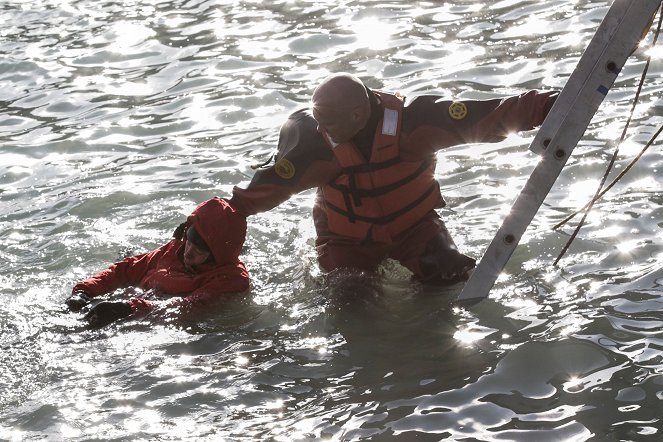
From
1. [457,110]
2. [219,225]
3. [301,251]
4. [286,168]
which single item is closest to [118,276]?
[219,225]

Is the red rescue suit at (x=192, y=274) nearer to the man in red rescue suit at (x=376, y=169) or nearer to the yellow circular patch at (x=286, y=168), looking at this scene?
the man in red rescue suit at (x=376, y=169)

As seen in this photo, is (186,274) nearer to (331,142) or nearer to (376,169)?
(331,142)

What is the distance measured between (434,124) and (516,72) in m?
4.31

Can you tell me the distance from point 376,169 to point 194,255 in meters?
1.27

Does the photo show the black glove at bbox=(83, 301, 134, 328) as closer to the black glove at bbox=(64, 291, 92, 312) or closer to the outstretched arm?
the black glove at bbox=(64, 291, 92, 312)

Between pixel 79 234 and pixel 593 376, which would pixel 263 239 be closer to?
pixel 79 234

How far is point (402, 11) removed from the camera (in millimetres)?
12352

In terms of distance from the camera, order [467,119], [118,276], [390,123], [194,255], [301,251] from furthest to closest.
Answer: [301,251] → [118,276] → [194,255] → [390,123] → [467,119]

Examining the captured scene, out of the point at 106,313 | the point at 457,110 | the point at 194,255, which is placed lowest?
the point at 106,313

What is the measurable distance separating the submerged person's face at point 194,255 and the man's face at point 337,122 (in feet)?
3.66

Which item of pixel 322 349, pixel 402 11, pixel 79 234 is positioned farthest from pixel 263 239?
pixel 402 11

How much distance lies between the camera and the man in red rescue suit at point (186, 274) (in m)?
6.38

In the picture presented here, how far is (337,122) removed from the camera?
598 centimetres

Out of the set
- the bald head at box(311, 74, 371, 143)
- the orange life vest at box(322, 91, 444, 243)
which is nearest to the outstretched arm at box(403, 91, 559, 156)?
the orange life vest at box(322, 91, 444, 243)
